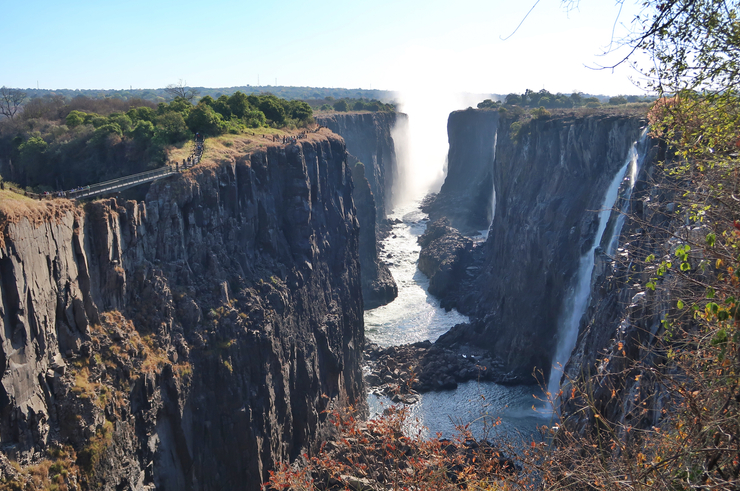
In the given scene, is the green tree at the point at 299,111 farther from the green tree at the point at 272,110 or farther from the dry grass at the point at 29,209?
the dry grass at the point at 29,209

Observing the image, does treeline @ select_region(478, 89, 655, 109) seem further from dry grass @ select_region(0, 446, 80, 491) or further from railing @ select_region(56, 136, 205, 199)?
dry grass @ select_region(0, 446, 80, 491)

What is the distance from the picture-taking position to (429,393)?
5253cm

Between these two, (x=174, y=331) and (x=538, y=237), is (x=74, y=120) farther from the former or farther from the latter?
(x=538, y=237)

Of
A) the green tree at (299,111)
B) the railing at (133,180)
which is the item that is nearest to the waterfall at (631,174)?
the railing at (133,180)

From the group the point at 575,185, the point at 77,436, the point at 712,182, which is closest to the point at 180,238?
the point at 77,436

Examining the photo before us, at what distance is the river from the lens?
152 feet

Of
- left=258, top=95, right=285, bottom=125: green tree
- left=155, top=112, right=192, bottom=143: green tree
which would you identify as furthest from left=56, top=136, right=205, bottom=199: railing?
left=258, top=95, right=285, bottom=125: green tree

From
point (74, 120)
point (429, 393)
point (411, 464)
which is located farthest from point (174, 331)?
point (429, 393)

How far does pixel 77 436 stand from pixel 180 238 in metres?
12.9

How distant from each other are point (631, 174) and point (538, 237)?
16.7m

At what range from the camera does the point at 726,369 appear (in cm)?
925

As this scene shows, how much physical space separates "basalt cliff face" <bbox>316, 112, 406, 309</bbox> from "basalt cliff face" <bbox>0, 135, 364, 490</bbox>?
28667 millimetres

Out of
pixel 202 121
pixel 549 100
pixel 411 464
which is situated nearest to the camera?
pixel 411 464

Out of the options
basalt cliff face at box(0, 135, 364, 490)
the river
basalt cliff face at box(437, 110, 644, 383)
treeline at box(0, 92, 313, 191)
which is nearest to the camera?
basalt cliff face at box(0, 135, 364, 490)
